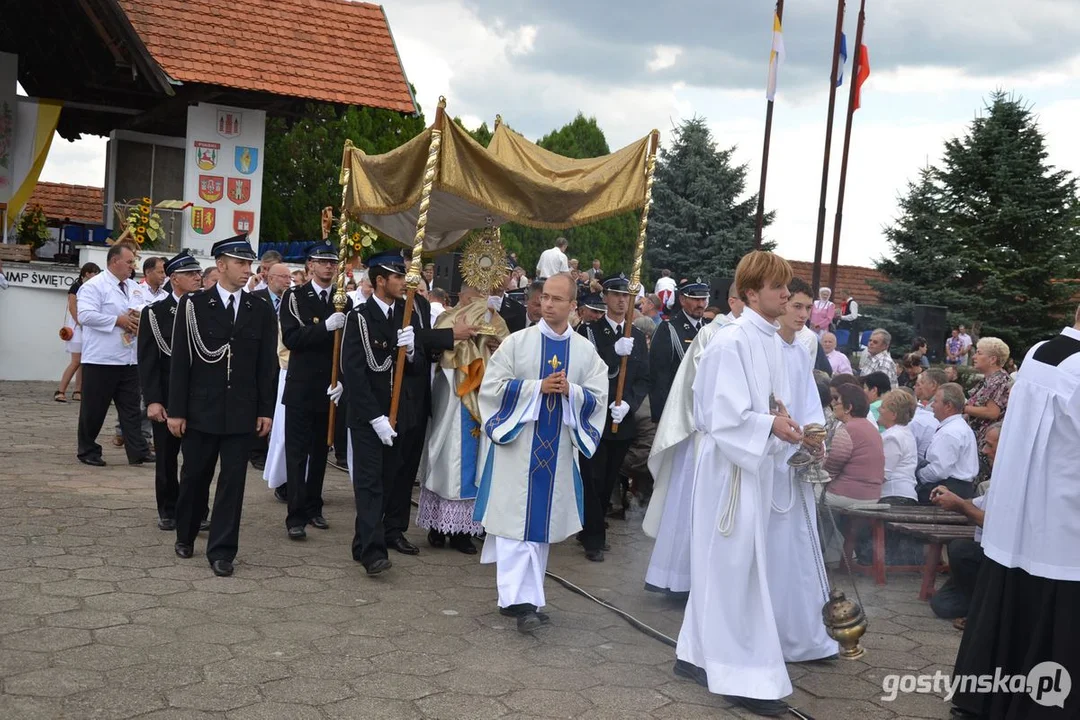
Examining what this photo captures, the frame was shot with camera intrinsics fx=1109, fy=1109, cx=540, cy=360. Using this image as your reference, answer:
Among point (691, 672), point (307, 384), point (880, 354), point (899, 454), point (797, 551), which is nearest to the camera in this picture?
point (691, 672)

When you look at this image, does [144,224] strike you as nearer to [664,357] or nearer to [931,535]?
[664,357]

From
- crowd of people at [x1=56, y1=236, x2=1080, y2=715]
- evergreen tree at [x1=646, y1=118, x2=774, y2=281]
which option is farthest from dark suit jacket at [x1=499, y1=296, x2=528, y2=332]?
evergreen tree at [x1=646, y1=118, x2=774, y2=281]

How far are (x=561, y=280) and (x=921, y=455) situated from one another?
4.20 meters

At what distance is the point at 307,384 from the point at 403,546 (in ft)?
4.44

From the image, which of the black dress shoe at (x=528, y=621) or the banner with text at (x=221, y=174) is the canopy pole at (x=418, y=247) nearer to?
the black dress shoe at (x=528, y=621)

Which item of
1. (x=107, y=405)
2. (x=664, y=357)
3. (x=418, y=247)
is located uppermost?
(x=418, y=247)

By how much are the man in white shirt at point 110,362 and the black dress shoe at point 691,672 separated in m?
6.33

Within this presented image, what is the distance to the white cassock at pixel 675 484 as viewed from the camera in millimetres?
6816

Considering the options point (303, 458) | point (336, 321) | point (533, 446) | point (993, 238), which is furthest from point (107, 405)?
point (993, 238)

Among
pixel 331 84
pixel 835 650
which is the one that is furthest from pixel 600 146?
pixel 835 650

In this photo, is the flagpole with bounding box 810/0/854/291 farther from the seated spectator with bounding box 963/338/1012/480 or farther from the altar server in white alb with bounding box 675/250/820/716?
the altar server in white alb with bounding box 675/250/820/716

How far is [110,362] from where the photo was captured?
32.4ft

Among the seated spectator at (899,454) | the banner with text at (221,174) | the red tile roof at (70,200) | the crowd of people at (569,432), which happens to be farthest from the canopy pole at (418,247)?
the red tile roof at (70,200)

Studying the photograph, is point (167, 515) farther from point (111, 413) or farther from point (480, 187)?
point (111, 413)
